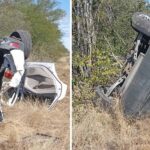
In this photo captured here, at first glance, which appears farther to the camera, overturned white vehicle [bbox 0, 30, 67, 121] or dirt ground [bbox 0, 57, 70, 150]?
overturned white vehicle [bbox 0, 30, 67, 121]

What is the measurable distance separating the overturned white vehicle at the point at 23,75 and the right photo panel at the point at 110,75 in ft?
0.68

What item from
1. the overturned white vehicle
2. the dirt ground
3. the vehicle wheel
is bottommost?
the dirt ground

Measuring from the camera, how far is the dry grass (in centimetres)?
401

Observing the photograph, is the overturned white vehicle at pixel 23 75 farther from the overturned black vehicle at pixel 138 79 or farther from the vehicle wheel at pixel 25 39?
the overturned black vehicle at pixel 138 79

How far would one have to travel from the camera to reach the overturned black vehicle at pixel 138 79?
160 inches

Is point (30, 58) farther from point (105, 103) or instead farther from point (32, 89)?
point (105, 103)

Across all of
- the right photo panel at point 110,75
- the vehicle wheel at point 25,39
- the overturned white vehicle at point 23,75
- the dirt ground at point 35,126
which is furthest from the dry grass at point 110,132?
the vehicle wheel at point 25,39

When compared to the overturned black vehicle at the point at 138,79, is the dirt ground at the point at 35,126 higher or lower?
lower

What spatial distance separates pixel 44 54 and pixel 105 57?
2.01 feet

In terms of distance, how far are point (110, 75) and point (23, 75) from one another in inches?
35.1

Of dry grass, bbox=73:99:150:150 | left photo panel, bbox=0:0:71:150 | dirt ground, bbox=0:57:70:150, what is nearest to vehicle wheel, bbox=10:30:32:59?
left photo panel, bbox=0:0:71:150

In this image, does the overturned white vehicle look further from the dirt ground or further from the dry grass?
the dry grass

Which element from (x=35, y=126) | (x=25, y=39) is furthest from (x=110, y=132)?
(x=25, y=39)

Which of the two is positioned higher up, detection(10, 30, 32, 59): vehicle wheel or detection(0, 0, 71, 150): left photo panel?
detection(10, 30, 32, 59): vehicle wheel
